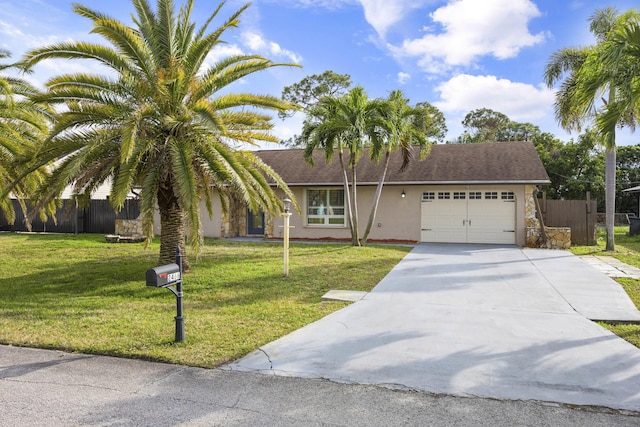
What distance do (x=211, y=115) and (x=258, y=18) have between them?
11.4 ft

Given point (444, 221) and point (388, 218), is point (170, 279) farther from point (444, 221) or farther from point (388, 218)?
point (444, 221)

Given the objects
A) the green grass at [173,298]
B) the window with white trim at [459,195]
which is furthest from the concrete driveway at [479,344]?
the window with white trim at [459,195]

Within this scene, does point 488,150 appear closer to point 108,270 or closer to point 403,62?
point 403,62

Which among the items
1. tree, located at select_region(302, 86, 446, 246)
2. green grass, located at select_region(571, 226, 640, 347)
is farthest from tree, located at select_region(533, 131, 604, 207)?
tree, located at select_region(302, 86, 446, 246)

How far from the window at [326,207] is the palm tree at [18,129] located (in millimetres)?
10124

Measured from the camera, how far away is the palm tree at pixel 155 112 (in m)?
8.29

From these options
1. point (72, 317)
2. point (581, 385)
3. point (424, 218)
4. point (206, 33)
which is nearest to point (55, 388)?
point (72, 317)

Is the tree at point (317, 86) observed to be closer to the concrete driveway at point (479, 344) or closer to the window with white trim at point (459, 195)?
the window with white trim at point (459, 195)

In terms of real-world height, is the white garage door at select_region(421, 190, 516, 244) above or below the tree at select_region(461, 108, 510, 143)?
below

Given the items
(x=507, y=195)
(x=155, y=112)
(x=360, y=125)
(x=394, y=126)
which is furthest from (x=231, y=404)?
(x=507, y=195)

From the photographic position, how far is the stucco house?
53.5 ft

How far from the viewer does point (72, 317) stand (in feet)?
20.8

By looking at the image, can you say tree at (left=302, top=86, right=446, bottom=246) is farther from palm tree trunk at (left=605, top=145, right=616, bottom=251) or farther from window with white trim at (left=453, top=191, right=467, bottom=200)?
palm tree trunk at (left=605, top=145, right=616, bottom=251)

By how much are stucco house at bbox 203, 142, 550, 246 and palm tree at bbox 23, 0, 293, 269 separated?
7047 mm
